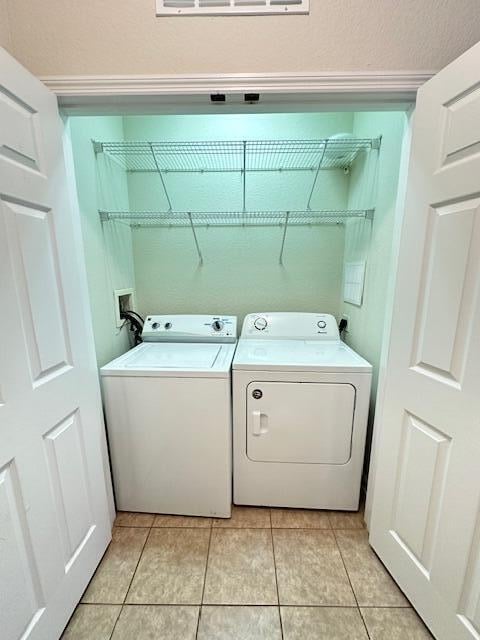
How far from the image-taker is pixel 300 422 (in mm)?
1490

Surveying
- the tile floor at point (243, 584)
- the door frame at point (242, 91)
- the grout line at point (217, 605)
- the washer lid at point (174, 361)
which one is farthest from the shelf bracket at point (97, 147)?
the grout line at point (217, 605)

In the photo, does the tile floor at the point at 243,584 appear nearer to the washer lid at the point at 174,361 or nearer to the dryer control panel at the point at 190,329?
the washer lid at the point at 174,361

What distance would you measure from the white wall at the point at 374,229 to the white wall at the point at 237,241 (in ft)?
0.66

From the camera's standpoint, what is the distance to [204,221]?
2094mm

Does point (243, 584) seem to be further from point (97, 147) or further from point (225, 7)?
point (97, 147)

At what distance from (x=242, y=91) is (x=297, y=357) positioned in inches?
49.6

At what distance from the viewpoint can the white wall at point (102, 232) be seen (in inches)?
58.9

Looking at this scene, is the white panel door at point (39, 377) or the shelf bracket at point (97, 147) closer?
the white panel door at point (39, 377)

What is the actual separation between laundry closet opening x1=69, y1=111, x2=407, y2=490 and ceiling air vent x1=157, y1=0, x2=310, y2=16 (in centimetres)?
71

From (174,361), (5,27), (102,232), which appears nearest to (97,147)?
(102,232)

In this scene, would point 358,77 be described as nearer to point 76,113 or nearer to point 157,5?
point 157,5

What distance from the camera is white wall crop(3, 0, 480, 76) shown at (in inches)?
38.0

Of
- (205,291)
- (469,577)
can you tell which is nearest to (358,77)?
(205,291)

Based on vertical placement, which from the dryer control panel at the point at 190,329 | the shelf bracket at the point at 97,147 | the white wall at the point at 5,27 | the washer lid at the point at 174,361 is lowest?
the washer lid at the point at 174,361
